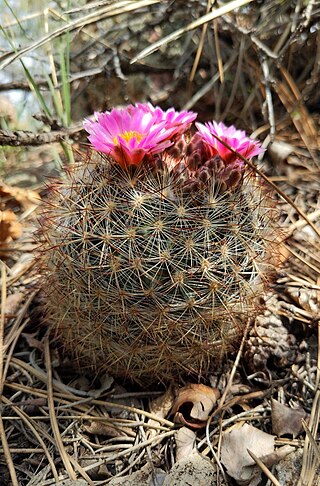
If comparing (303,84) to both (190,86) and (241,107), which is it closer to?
(241,107)

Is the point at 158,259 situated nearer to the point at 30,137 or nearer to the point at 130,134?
the point at 130,134

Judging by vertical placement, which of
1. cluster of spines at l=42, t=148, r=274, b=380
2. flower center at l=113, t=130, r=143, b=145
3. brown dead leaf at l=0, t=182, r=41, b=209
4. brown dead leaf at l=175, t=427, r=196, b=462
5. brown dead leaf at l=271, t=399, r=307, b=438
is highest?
flower center at l=113, t=130, r=143, b=145

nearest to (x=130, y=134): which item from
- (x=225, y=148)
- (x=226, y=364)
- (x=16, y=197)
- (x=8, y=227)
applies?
(x=225, y=148)

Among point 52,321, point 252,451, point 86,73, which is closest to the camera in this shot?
point 252,451

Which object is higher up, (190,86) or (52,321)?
(190,86)

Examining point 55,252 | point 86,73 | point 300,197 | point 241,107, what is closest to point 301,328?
point 300,197

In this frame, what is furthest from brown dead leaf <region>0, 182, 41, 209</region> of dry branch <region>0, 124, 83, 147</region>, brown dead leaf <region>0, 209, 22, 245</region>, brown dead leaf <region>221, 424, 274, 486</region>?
brown dead leaf <region>221, 424, 274, 486</region>

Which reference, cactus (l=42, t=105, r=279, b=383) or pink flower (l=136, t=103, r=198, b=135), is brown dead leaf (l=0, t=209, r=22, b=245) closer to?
cactus (l=42, t=105, r=279, b=383)
